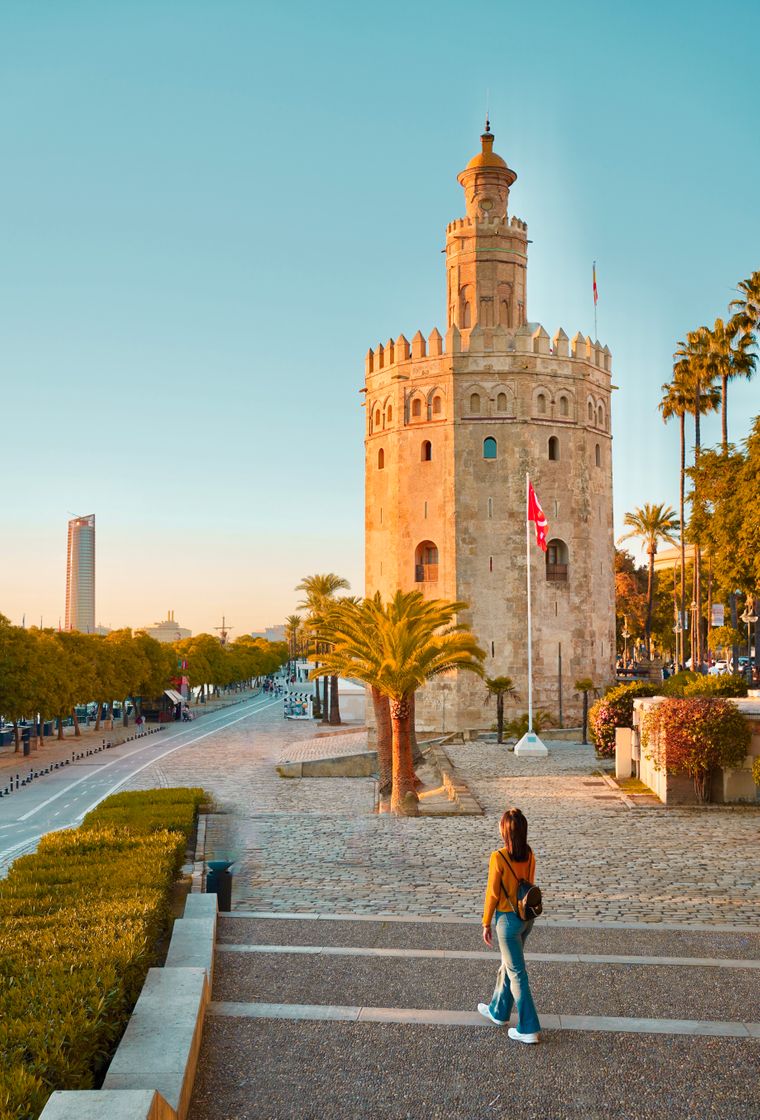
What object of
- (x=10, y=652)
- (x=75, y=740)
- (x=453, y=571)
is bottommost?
(x=75, y=740)

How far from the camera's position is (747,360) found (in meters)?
39.2

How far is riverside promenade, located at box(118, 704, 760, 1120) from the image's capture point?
6137 millimetres

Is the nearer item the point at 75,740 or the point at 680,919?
the point at 680,919

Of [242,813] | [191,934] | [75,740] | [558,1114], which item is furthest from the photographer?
[75,740]

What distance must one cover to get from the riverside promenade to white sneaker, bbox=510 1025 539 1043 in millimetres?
67

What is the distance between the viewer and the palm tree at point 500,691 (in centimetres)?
3753

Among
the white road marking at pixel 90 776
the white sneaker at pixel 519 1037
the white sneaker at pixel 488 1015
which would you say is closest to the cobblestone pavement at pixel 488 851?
the white sneaker at pixel 488 1015

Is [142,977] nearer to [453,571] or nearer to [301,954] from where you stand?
[301,954]

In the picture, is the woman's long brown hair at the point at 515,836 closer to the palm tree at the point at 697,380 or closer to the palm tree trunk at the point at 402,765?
the palm tree trunk at the point at 402,765

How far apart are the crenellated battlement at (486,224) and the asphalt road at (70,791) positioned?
25.9 m

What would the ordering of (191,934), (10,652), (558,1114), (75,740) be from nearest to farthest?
1. (558,1114)
2. (191,934)
3. (10,652)
4. (75,740)

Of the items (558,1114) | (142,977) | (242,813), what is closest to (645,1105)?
(558,1114)

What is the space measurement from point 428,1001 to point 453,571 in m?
34.3

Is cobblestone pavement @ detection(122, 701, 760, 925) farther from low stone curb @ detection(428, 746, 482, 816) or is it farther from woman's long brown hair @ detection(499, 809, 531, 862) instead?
woman's long brown hair @ detection(499, 809, 531, 862)
